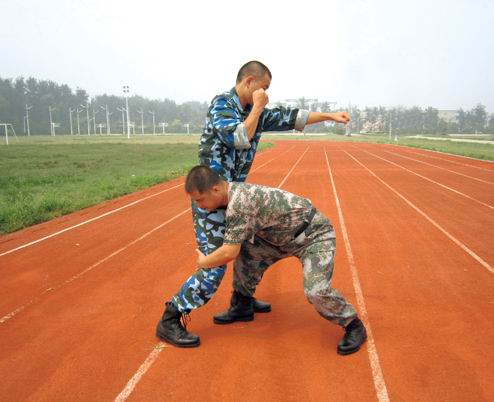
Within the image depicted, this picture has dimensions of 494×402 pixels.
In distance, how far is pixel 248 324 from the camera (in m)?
4.11

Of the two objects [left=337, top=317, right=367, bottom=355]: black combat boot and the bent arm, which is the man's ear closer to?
the bent arm

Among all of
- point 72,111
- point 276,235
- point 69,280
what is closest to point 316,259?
point 276,235

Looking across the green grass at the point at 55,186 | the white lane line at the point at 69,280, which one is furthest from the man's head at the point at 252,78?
the green grass at the point at 55,186

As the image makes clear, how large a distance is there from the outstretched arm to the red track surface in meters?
0.76

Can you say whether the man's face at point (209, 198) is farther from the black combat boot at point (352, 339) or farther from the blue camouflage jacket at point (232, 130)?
the black combat boot at point (352, 339)

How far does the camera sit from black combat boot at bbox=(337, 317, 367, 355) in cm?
351

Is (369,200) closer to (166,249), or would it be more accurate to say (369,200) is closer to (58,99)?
(166,249)

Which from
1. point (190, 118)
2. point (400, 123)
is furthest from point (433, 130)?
point (190, 118)

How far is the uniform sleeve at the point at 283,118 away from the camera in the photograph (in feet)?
12.0

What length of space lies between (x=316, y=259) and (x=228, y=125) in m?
1.14

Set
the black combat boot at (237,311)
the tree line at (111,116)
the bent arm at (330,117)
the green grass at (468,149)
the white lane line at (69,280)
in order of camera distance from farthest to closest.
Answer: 1. the tree line at (111,116)
2. the green grass at (468,149)
3. the white lane line at (69,280)
4. the black combat boot at (237,311)
5. the bent arm at (330,117)

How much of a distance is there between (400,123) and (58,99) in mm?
80179

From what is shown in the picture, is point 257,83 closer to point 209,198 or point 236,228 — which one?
point 209,198

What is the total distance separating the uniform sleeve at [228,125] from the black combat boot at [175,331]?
137 cm
